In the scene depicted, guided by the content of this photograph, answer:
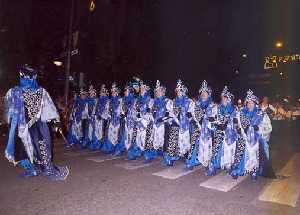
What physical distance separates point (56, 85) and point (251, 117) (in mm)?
13813

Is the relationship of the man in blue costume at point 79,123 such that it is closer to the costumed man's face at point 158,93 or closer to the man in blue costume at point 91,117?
the man in blue costume at point 91,117

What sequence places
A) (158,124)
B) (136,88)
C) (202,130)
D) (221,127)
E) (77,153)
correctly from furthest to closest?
(136,88)
(77,153)
(158,124)
(202,130)
(221,127)

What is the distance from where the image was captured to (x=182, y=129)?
381 inches

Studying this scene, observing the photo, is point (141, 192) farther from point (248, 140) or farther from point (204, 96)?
point (204, 96)

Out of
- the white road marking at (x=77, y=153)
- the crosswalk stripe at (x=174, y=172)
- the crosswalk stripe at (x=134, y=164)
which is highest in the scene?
the white road marking at (x=77, y=153)

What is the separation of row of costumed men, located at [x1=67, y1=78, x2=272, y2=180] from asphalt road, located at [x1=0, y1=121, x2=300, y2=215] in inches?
17.8

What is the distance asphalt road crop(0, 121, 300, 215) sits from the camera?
6.07 meters

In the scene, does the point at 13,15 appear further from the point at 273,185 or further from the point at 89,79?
the point at 273,185

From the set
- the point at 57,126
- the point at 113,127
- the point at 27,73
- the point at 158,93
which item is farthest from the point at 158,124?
the point at 57,126

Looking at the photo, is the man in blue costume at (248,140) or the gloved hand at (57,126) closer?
the man in blue costume at (248,140)

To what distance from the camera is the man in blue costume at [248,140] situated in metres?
8.55

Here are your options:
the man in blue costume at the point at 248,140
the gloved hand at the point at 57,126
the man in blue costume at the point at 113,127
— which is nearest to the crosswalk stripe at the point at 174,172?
the man in blue costume at the point at 248,140

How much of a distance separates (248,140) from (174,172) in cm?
193

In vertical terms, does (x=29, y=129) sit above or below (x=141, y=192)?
above
